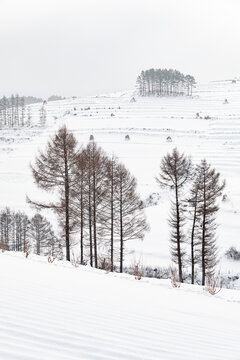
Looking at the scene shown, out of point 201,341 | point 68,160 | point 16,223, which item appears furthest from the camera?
point 16,223

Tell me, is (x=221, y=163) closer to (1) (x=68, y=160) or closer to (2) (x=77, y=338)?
(1) (x=68, y=160)

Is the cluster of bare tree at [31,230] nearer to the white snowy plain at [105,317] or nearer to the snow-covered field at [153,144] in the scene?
the snow-covered field at [153,144]

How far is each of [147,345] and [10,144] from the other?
182ft

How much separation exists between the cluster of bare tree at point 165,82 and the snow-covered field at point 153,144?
13610mm

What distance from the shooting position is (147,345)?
3535 millimetres

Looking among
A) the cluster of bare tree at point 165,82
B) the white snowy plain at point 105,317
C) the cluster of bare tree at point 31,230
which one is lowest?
the cluster of bare tree at point 31,230

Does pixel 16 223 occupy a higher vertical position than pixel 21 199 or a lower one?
lower

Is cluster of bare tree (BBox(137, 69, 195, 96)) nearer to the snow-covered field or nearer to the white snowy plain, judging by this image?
the snow-covered field

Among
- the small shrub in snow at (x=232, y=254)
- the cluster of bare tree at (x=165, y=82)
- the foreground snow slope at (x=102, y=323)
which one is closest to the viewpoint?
the foreground snow slope at (x=102, y=323)

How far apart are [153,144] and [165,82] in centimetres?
5737

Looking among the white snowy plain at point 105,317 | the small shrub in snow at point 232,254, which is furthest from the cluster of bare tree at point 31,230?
the white snowy plain at point 105,317

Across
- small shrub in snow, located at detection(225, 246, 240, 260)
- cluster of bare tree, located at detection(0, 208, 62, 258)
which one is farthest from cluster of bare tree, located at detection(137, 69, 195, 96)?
small shrub in snow, located at detection(225, 246, 240, 260)

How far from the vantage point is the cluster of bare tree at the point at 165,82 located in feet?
319

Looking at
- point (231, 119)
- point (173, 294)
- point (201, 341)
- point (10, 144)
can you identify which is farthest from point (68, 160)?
point (231, 119)
